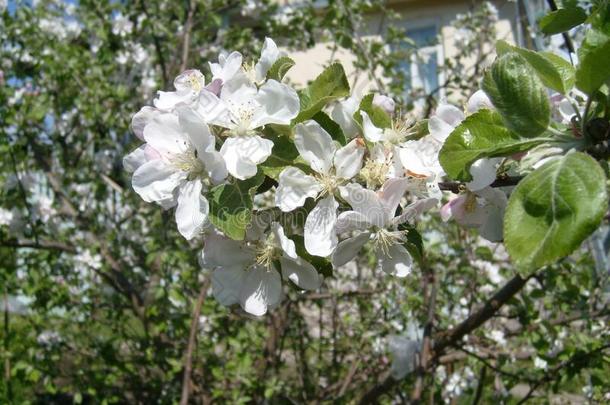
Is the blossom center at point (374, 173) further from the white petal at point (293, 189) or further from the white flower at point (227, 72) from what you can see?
the white flower at point (227, 72)

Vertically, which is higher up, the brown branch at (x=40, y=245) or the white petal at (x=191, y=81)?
the white petal at (x=191, y=81)

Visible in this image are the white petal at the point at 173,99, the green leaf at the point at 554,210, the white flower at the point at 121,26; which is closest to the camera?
the green leaf at the point at 554,210

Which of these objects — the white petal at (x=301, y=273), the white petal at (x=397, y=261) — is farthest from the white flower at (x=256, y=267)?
the white petal at (x=397, y=261)

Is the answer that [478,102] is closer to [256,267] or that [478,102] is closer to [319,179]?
[319,179]

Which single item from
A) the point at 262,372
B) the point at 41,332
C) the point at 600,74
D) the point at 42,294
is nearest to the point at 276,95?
the point at 600,74

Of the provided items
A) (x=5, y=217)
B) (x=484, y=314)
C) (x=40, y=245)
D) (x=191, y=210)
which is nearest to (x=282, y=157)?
(x=191, y=210)

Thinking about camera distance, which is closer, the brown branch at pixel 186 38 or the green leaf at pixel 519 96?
the green leaf at pixel 519 96
